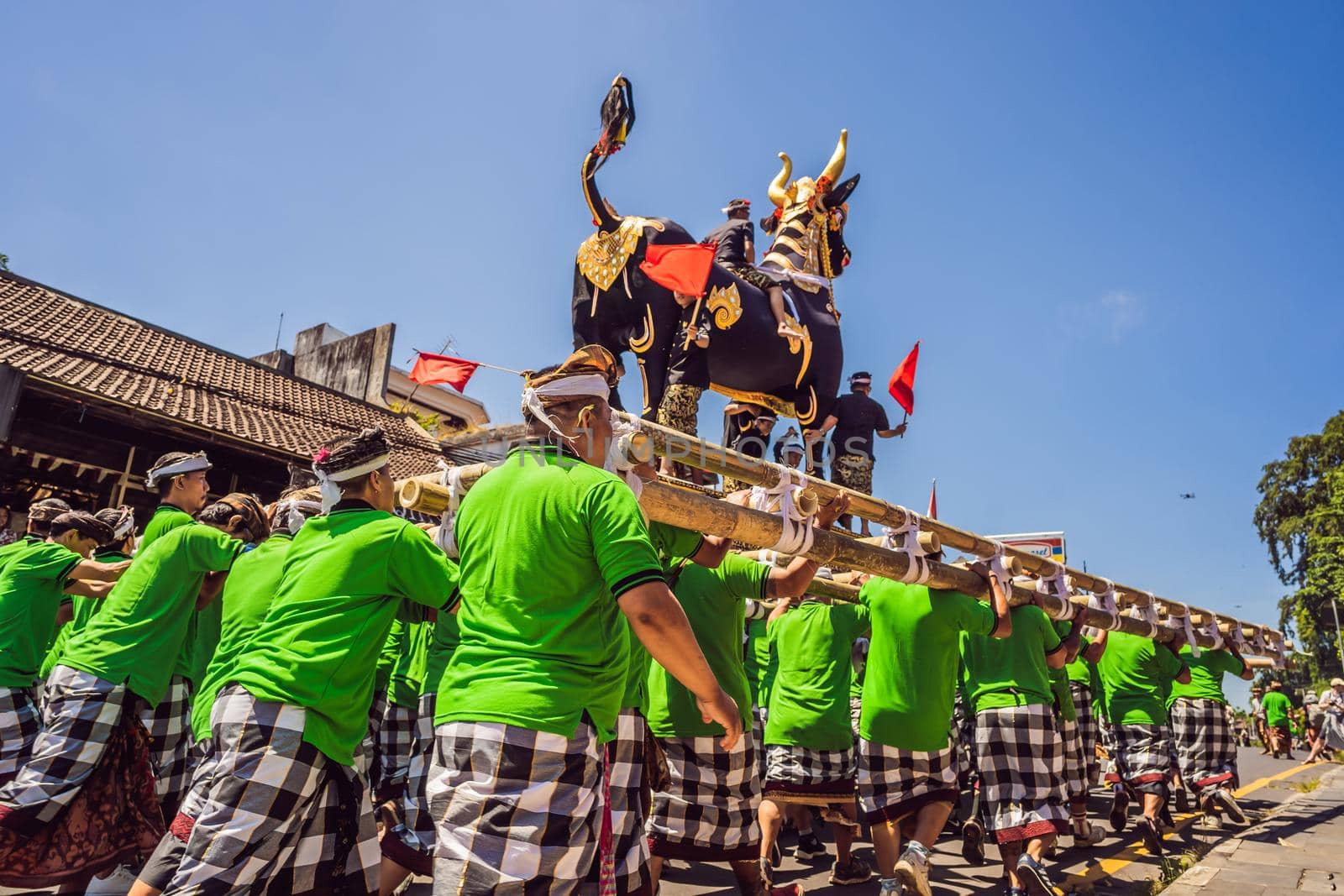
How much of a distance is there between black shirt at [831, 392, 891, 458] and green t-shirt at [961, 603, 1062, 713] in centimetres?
324

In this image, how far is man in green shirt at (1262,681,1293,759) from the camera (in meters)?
16.4

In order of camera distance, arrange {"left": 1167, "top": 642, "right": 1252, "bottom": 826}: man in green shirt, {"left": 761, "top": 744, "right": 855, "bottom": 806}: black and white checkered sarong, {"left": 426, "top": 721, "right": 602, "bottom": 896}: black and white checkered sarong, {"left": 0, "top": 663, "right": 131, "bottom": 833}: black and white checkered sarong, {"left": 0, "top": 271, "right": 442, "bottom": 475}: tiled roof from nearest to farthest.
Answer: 1. {"left": 426, "top": 721, "right": 602, "bottom": 896}: black and white checkered sarong
2. {"left": 0, "top": 663, "right": 131, "bottom": 833}: black and white checkered sarong
3. {"left": 761, "top": 744, "right": 855, "bottom": 806}: black and white checkered sarong
4. {"left": 1167, "top": 642, "right": 1252, "bottom": 826}: man in green shirt
5. {"left": 0, "top": 271, "right": 442, "bottom": 475}: tiled roof

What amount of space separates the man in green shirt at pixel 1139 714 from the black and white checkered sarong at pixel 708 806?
14.8 ft

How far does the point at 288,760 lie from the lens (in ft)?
8.61

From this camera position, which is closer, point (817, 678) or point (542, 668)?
point (542, 668)

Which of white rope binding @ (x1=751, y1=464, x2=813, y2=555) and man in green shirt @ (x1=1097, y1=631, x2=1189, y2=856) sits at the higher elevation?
white rope binding @ (x1=751, y1=464, x2=813, y2=555)

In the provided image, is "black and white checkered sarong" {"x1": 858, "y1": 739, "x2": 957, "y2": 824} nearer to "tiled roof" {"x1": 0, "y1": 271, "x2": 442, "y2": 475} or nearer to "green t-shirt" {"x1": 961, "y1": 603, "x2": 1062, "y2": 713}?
"green t-shirt" {"x1": 961, "y1": 603, "x2": 1062, "y2": 713}

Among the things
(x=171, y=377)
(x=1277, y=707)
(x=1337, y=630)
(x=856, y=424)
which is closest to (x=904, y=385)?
(x=856, y=424)

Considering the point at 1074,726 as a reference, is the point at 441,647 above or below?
above

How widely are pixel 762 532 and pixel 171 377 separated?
10.3 metres

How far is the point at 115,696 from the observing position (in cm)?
407

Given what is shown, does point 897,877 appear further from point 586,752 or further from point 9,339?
point 9,339

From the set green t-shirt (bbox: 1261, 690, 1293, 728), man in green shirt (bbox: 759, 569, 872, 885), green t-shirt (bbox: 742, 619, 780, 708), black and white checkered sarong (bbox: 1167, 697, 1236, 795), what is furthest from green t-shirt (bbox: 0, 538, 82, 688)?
green t-shirt (bbox: 1261, 690, 1293, 728)

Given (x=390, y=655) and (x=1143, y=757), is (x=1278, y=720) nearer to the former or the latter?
(x=1143, y=757)
